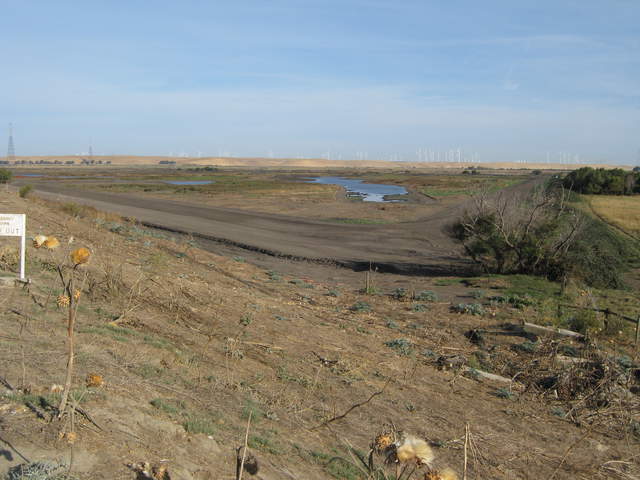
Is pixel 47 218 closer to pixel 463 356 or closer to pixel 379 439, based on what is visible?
pixel 463 356

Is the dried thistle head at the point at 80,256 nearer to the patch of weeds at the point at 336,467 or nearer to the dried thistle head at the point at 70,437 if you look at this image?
the dried thistle head at the point at 70,437

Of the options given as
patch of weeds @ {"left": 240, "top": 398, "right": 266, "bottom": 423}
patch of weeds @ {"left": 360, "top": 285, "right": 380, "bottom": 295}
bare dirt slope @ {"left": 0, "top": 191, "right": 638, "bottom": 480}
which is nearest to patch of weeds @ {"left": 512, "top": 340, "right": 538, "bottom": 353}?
bare dirt slope @ {"left": 0, "top": 191, "right": 638, "bottom": 480}

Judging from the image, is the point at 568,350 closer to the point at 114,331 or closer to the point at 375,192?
the point at 114,331

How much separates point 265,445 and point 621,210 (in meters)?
53.6

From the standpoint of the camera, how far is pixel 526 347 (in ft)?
44.7

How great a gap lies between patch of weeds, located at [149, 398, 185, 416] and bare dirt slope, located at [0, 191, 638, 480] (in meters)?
0.03

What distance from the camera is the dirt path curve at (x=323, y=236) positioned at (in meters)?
28.3

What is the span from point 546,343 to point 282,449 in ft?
27.3

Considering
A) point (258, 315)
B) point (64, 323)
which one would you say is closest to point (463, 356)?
point (258, 315)

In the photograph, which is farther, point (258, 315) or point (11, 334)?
point (258, 315)

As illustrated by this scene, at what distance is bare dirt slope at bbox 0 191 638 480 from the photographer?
4965 mm

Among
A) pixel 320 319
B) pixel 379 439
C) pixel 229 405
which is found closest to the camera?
pixel 379 439

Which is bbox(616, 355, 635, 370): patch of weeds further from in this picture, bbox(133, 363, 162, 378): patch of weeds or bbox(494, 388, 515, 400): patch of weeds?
bbox(133, 363, 162, 378): patch of weeds

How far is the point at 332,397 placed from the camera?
8.31 meters
